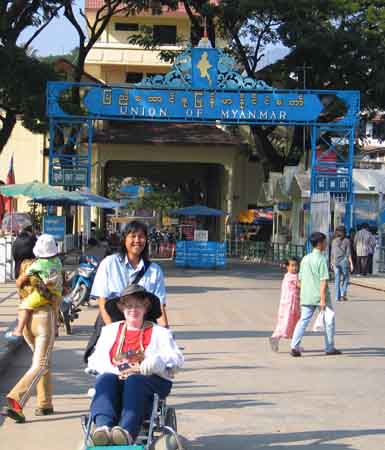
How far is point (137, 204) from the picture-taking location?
89.8 m

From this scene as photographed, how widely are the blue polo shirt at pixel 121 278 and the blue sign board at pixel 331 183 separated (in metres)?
23.9

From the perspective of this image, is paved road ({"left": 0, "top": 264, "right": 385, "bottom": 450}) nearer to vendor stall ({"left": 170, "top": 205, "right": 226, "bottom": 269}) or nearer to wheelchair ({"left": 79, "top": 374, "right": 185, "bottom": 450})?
wheelchair ({"left": 79, "top": 374, "right": 185, "bottom": 450})

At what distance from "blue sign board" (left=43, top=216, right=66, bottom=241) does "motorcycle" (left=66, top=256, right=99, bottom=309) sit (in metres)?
11.1

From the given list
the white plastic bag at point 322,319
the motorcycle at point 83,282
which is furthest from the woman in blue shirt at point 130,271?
the motorcycle at point 83,282

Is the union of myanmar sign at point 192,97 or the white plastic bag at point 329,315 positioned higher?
the union of myanmar sign at point 192,97

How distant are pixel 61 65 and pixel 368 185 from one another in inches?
756

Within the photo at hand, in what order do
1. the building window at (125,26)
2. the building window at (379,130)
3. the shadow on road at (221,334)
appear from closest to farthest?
the shadow on road at (221,334), the building window at (379,130), the building window at (125,26)

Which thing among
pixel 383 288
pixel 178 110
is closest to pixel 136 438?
pixel 383 288

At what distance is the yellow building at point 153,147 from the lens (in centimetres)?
4591

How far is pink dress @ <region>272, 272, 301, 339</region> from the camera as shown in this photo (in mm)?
12656

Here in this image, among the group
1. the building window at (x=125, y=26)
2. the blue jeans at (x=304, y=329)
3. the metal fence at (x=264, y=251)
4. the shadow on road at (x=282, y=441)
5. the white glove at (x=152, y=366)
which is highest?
the building window at (x=125, y=26)

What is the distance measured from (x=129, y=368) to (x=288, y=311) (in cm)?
671

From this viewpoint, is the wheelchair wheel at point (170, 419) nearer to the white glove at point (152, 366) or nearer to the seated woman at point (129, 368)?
the seated woman at point (129, 368)

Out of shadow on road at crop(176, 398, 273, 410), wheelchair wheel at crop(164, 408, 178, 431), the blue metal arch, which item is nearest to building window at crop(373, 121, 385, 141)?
the blue metal arch
